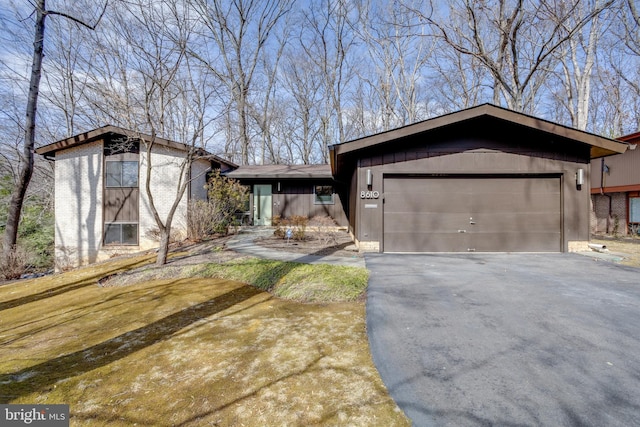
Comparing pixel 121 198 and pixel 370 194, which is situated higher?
pixel 121 198

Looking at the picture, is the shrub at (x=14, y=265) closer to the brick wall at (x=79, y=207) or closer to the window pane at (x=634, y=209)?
the brick wall at (x=79, y=207)

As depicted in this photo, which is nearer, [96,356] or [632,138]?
[96,356]

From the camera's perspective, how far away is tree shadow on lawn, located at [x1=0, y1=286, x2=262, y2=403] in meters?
2.60

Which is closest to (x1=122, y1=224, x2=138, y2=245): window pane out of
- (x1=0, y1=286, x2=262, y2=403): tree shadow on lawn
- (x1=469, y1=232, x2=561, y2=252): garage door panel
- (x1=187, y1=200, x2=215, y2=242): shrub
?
(x1=187, y1=200, x2=215, y2=242): shrub

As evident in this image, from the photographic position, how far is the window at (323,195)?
44.5ft

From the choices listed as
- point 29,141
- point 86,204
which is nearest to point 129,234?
point 86,204

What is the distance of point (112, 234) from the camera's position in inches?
433

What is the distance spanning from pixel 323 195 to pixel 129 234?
8.22 metres

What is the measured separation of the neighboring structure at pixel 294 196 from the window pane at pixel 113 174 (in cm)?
429

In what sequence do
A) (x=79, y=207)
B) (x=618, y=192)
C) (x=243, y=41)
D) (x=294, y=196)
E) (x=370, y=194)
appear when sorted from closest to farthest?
(x=370, y=194) → (x=79, y=207) → (x=618, y=192) → (x=294, y=196) → (x=243, y=41)

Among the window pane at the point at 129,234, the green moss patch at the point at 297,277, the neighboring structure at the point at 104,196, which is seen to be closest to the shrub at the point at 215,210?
the neighboring structure at the point at 104,196

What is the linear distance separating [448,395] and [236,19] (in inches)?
992

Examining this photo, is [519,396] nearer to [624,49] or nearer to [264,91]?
[624,49]

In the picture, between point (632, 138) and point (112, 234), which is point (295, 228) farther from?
point (632, 138)
